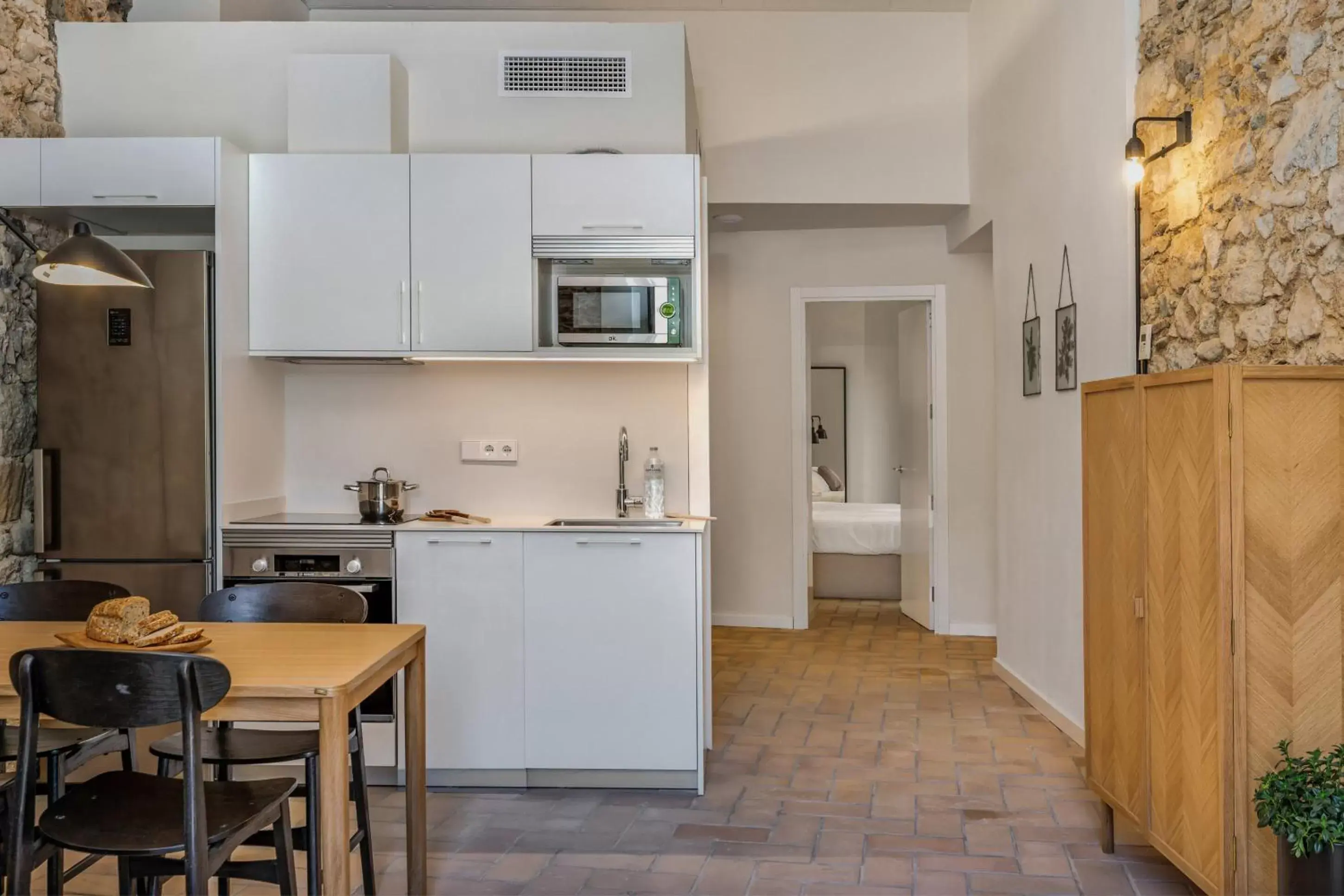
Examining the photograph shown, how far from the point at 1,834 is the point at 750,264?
17.4 ft

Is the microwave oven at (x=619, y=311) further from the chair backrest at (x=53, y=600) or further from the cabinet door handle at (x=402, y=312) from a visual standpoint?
the chair backrest at (x=53, y=600)

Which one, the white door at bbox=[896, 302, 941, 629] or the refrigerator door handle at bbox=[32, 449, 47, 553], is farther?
the white door at bbox=[896, 302, 941, 629]

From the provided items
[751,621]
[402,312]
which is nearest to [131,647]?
[402,312]

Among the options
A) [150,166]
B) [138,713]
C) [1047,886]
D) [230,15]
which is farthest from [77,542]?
[1047,886]

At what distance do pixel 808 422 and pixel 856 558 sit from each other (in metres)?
1.40

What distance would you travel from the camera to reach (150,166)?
3.73 m

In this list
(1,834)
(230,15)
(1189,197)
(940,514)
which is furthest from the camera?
(940,514)

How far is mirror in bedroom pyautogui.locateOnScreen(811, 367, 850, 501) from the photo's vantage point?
397 inches

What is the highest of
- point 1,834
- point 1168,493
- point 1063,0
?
point 1063,0

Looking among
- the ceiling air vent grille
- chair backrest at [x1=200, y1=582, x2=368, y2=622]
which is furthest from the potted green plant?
the ceiling air vent grille

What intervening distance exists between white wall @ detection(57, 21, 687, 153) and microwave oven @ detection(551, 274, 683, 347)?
2.09 feet

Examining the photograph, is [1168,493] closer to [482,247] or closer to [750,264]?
[482,247]

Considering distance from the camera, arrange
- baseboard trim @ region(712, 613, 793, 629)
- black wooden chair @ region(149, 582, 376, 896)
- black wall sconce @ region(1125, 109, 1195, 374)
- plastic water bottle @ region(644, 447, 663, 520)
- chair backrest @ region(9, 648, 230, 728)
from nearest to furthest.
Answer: chair backrest @ region(9, 648, 230, 728) → black wooden chair @ region(149, 582, 376, 896) → black wall sconce @ region(1125, 109, 1195, 374) → plastic water bottle @ region(644, 447, 663, 520) → baseboard trim @ region(712, 613, 793, 629)

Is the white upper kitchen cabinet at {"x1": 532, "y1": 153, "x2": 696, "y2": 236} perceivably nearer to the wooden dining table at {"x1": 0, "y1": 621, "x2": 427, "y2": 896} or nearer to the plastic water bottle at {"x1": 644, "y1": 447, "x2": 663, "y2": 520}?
the plastic water bottle at {"x1": 644, "y1": 447, "x2": 663, "y2": 520}
